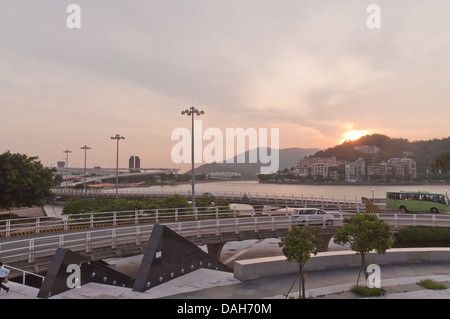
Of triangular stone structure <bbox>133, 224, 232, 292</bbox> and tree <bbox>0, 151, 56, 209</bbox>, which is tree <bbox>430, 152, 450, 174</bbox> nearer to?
triangular stone structure <bbox>133, 224, 232, 292</bbox>

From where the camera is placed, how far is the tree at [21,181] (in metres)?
38.0

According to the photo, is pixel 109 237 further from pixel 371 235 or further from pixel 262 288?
pixel 371 235

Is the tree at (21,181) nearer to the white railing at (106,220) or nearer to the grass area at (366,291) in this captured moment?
the white railing at (106,220)

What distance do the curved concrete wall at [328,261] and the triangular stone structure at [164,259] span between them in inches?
94.8

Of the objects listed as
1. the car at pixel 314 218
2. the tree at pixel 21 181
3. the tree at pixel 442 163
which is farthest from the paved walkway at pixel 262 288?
the tree at pixel 21 181

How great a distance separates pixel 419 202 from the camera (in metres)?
40.2

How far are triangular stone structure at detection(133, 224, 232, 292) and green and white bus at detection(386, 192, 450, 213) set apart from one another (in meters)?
36.0

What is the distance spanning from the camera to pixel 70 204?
45094 mm


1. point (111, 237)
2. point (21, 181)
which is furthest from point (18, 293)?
point (21, 181)

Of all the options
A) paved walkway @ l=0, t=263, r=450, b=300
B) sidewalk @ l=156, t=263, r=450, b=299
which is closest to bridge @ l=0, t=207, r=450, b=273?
paved walkway @ l=0, t=263, r=450, b=300

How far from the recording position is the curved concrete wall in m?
13.7

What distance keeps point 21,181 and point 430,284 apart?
140ft
